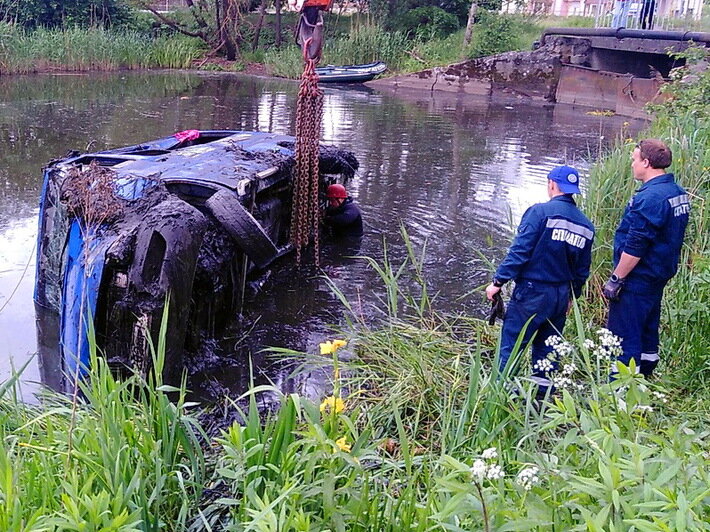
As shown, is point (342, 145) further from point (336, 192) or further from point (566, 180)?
point (566, 180)

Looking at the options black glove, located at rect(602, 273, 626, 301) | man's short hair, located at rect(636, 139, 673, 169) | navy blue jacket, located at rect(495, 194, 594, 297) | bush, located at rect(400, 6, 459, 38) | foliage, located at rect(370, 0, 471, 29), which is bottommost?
black glove, located at rect(602, 273, 626, 301)

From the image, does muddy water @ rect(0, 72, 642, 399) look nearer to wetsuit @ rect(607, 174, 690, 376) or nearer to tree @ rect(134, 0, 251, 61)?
wetsuit @ rect(607, 174, 690, 376)

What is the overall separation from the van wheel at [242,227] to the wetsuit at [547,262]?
1.78 m

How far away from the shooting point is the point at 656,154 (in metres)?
4.55

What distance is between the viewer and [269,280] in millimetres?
7281

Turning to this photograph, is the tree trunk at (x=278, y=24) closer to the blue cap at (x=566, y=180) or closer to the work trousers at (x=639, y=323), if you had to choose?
the blue cap at (x=566, y=180)

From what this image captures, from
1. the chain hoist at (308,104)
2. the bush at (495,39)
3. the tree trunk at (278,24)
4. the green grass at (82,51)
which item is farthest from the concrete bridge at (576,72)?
the chain hoist at (308,104)

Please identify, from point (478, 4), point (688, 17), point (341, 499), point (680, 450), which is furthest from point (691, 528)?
point (478, 4)

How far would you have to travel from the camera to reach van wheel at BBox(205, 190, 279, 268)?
5.30 metres

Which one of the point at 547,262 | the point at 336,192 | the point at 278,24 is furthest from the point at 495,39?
the point at 547,262

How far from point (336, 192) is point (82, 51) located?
19713mm

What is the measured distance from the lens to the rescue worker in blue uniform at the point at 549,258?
14.4ft

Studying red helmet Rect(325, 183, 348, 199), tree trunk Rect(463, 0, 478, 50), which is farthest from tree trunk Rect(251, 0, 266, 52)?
red helmet Rect(325, 183, 348, 199)

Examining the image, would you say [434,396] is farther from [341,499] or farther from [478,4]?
[478,4]
